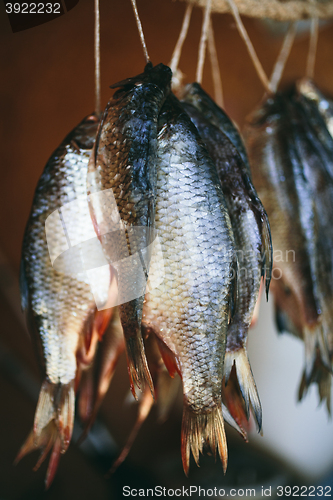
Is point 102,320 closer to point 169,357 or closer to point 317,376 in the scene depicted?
point 169,357

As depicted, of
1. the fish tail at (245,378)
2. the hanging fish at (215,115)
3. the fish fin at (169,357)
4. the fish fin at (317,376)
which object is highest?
the hanging fish at (215,115)

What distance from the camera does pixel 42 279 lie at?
66cm

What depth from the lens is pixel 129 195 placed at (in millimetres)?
530

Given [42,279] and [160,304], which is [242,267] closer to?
[160,304]

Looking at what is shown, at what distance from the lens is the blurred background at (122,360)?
0.75 m

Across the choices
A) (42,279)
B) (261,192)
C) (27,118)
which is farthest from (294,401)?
(27,118)

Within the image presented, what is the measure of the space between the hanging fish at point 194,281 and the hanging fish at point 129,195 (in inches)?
1.8

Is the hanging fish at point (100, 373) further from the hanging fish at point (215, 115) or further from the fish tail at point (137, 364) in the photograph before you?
the hanging fish at point (215, 115)

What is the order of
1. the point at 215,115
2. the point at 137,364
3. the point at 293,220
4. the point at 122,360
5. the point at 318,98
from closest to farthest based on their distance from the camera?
the point at 137,364 → the point at 215,115 → the point at 293,220 → the point at 318,98 → the point at 122,360

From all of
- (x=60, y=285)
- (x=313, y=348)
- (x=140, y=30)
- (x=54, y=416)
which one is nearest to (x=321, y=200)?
(x=313, y=348)

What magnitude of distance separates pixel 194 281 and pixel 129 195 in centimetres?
19

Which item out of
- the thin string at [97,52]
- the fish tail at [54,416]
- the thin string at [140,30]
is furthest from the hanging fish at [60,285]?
the thin string at [140,30]

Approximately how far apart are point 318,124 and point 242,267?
2.15ft

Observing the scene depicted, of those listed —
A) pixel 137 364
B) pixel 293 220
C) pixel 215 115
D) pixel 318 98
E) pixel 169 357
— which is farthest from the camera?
pixel 318 98
